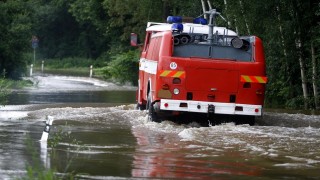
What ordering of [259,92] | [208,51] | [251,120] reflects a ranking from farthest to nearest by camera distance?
[251,120]
[208,51]
[259,92]

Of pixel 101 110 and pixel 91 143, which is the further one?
pixel 101 110

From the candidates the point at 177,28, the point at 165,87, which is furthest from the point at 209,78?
the point at 177,28

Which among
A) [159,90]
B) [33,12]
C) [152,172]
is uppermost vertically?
[33,12]

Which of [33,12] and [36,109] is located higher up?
[33,12]

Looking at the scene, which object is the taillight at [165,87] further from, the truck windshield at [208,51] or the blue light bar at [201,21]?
the blue light bar at [201,21]

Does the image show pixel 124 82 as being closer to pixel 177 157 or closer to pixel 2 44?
pixel 2 44

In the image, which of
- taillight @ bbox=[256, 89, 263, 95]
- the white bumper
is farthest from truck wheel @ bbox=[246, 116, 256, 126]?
taillight @ bbox=[256, 89, 263, 95]

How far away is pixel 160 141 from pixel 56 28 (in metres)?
80.3

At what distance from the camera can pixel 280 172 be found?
11.0m

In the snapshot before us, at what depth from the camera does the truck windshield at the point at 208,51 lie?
17562 mm

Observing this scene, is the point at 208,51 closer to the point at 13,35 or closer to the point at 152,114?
the point at 152,114

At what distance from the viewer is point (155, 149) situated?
13430mm

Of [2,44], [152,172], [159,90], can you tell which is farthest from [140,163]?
[2,44]

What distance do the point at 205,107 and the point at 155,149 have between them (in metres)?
3.91
